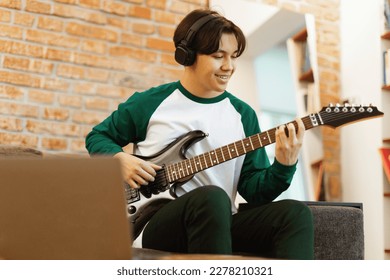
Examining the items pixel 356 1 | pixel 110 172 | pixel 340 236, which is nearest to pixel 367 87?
pixel 356 1

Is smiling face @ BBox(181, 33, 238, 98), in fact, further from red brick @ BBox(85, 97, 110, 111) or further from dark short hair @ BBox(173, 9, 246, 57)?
red brick @ BBox(85, 97, 110, 111)

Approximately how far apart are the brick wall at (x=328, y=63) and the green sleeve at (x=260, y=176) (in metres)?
1.56

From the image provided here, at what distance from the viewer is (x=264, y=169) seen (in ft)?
4.83

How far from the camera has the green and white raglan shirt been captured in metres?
1.46

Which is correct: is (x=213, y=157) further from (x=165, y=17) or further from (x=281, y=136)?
(x=165, y=17)

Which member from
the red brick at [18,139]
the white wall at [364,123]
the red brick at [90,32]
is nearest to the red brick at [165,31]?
the red brick at [90,32]

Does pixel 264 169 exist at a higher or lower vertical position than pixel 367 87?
lower

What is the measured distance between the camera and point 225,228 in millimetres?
1111

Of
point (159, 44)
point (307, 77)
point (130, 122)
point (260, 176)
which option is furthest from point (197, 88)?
point (307, 77)

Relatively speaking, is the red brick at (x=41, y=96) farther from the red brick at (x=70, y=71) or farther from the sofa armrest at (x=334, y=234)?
the sofa armrest at (x=334, y=234)

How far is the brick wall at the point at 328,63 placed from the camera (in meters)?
3.02

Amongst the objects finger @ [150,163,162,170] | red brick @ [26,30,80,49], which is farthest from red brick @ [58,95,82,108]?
finger @ [150,163,162,170]

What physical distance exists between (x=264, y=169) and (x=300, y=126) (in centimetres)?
20
